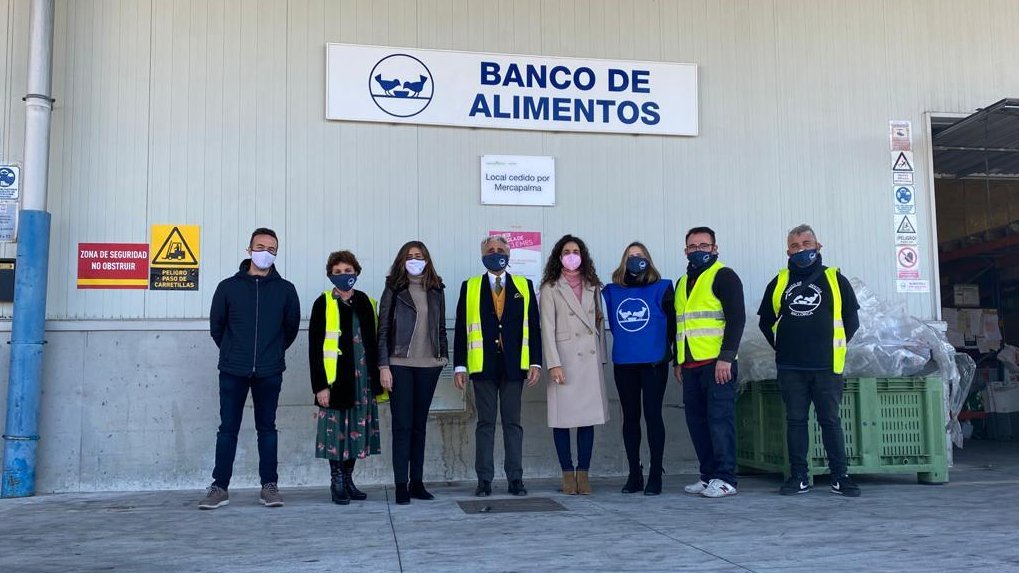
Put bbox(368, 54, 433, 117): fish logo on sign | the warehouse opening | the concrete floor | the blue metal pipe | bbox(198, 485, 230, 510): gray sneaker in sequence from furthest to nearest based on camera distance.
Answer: the warehouse opening → bbox(368, 54, 433, 117): fish logo on sign → the blue metal pipe → bbox(198, 485, 230, 510): gray sneaker → the concrete floor

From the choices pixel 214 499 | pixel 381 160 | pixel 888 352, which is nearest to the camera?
pixel 214 499

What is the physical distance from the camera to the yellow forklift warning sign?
664cm

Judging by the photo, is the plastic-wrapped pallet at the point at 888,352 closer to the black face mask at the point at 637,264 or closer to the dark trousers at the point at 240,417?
the black face mask at the point at 637,264

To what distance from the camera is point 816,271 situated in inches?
233

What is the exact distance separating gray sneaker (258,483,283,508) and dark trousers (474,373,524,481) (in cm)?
130

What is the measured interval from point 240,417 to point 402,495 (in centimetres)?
115

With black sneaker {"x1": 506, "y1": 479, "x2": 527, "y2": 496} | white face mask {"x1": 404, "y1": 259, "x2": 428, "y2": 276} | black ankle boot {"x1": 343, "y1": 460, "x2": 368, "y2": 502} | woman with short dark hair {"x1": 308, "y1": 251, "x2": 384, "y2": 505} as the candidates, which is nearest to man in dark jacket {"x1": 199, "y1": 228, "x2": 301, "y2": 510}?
woman with short dark hair {"x1": 308, "y1": 251, "x2": 384, "y2": 505}

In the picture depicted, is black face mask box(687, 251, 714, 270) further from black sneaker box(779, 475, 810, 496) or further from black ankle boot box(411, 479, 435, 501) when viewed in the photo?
black ankle boot box(411, 479, 435, 501)

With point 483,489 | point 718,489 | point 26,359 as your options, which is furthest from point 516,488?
point 26,359

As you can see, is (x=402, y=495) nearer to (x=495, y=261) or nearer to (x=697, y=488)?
(x=495, y=261)

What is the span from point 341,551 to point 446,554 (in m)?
0.51

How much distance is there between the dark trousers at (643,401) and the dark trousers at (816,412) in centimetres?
83

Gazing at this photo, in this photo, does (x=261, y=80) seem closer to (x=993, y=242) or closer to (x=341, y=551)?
(x=341, y=551)

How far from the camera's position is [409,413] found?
5.78 meters
